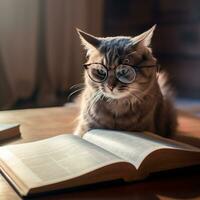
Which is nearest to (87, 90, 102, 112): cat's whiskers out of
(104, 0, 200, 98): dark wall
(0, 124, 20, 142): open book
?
(0, 124, 20, 142): open book

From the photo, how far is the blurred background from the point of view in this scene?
2859 mm

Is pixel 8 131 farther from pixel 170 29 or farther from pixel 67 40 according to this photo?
pixel 170 29

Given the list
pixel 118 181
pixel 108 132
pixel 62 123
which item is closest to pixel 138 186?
pixel 118 181

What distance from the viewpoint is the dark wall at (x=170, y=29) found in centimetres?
309

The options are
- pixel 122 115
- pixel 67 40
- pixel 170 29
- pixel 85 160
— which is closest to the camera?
pixel 85 160

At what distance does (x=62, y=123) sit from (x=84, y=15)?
1.73m

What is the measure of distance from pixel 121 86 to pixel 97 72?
85 mm

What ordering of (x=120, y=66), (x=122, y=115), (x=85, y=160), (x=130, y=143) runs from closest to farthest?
(x=85, y=160) → (x=130, y=143) → (x=120, y=66) → (x=122, y=115)

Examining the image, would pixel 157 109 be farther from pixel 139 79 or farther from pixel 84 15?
pixel 84 15

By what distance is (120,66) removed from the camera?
3.59 feet

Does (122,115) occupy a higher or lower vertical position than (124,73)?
lower

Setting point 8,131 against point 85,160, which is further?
point 8,131

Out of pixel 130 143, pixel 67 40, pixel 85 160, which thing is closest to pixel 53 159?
pixel 85 160

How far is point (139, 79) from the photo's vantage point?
3.73ft
